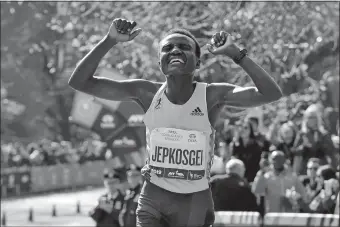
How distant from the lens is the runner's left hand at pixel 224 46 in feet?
17.7

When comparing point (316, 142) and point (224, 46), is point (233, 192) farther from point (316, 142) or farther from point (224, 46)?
point (224, 46)

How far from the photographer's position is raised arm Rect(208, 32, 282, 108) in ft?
17.7

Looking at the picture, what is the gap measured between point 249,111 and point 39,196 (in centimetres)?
1624

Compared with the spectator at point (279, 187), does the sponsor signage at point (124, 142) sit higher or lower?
higher

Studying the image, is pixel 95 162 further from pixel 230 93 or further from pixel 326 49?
pixel 230 93

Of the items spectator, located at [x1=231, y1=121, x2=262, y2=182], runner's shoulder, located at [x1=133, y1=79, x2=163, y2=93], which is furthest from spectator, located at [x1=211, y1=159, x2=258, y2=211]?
runner's shoulder, located at [x1=133, y1=79, x2=163, y2=93]

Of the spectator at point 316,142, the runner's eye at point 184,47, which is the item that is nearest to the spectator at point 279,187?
the spectator at point 316,142

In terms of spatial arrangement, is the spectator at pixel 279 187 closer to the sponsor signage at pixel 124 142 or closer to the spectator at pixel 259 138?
the spectator at pixel 259 138

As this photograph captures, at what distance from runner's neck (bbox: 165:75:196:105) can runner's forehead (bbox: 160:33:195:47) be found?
0.21 meters

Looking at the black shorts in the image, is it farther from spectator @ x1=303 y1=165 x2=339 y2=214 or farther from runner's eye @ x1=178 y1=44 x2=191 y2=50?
spectator @ x1=303 y1=165 x2=339 y2=214

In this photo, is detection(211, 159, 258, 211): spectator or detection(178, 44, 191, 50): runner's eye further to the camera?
detection(211, 159, 258, 211): spectator

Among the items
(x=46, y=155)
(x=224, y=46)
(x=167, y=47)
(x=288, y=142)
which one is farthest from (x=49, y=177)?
(x=224, y=46)

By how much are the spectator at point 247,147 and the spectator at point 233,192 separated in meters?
2.25

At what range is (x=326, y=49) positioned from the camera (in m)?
17.2
